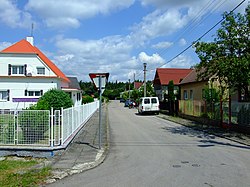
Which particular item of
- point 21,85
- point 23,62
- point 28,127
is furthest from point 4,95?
point 28,127

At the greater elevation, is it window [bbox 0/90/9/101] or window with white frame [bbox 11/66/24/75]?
window with white frame [bbox 11/66/24/75]

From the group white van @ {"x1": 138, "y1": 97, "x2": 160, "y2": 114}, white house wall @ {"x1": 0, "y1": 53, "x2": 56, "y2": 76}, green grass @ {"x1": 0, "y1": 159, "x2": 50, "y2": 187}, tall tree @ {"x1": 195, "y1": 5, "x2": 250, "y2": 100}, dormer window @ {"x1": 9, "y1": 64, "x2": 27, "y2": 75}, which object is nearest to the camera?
green grass @ {"x1": 0, "y1": 159, "x2": 50, "y2": 187}

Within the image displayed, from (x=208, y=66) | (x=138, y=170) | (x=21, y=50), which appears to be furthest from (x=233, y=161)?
(x=21, y=50)

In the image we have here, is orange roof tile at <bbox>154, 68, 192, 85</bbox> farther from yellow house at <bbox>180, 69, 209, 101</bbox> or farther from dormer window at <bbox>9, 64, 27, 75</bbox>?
dormer window at <bbox>9, 64, 27, 75</bbox>

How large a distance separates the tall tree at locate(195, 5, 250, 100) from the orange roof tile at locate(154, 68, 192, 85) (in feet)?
146

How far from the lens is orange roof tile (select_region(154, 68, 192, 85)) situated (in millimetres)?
60031

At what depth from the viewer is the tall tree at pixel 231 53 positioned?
13.6 meters

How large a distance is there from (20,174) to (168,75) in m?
55.7

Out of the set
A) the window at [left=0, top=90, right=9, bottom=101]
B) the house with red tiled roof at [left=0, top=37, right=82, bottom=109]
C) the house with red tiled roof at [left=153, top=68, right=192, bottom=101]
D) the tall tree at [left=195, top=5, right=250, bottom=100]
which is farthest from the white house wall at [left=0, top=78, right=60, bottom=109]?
the house with red tiled roof at [left=153, top=68, right=192, bottom=101]

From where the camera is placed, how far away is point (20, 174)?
723cm

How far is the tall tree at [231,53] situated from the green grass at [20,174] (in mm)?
9302

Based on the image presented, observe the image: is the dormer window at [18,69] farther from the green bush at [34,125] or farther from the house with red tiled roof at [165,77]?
the house with red tiled roof at [165,77]

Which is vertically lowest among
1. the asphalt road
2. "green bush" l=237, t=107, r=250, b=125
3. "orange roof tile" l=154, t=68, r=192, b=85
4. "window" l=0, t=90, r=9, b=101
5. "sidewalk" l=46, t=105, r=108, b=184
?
the asphalt road

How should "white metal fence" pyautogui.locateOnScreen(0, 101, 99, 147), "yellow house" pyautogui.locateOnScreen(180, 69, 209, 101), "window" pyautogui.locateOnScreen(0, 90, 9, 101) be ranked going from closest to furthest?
"white metal fence" pyautogui.locateOnScreen(0, 101, 99, 147), "yellow house" pyautogui.locateOnScreen(180, 69, 209, 101), "window" pyautogui.locateOnScreen(0, 90, 9, 101)
